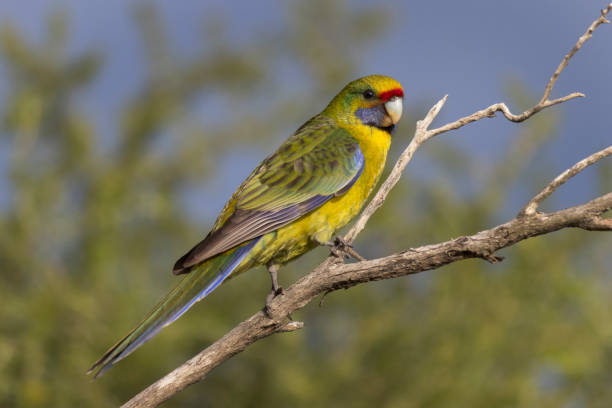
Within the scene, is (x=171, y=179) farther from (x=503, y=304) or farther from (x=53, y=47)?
(x=503, y=304)

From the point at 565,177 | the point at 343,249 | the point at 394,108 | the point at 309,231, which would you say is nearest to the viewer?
the point at 565,177

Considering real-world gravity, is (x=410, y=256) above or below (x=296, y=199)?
below

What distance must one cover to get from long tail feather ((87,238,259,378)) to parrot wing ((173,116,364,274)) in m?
0.08

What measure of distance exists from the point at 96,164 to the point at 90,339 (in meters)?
2.05

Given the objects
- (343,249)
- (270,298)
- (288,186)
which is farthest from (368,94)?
(270,298)

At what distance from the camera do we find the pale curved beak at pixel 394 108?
3.96 metres

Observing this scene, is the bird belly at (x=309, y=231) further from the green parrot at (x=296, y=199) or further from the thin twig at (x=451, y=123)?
the thin twig at (x=451, y=123)

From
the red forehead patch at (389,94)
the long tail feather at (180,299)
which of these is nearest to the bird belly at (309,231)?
the long tail feather at (180,299)

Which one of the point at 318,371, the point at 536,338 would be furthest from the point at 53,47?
the point at 536,338

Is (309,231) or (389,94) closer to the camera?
(309,231)

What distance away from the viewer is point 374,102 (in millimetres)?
4016

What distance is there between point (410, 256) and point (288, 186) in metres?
1.06

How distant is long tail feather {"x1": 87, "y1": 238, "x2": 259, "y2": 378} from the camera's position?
9.03 feet

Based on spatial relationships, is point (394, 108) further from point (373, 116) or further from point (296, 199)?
point (296, 199)
